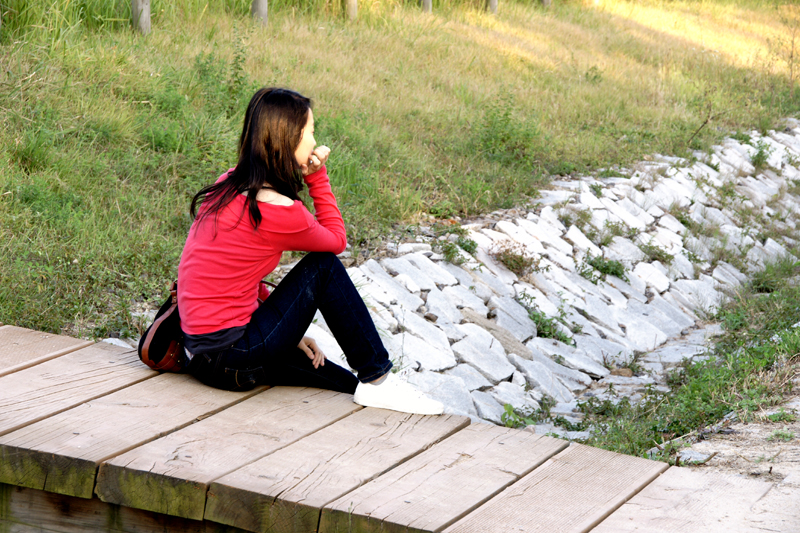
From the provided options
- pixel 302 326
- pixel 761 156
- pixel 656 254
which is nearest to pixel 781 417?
pixel 302 326

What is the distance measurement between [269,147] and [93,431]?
1.16 meters

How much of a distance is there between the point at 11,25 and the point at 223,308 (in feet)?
16.2

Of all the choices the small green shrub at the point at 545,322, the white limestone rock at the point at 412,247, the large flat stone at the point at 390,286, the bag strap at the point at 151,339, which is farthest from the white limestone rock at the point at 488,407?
the bag strap at the point at 151,339

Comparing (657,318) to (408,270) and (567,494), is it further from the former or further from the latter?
(567,494)

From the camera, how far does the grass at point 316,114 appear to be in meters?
4.64

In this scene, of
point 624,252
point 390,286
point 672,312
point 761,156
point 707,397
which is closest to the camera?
point 707,397

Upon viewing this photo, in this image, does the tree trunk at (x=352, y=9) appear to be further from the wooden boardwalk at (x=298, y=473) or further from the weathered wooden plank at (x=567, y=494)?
the weathered wooden plank at (x=567, y=494)

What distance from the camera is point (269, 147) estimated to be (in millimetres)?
2914

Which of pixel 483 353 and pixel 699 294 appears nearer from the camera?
pixel 483 353

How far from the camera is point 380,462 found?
8.18 ft

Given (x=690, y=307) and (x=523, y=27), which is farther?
(x=523, y=27)

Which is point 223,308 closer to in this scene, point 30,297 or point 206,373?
point 206,373

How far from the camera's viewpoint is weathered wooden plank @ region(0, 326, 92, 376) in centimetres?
314

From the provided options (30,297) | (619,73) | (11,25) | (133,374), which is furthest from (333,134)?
(619,73)
